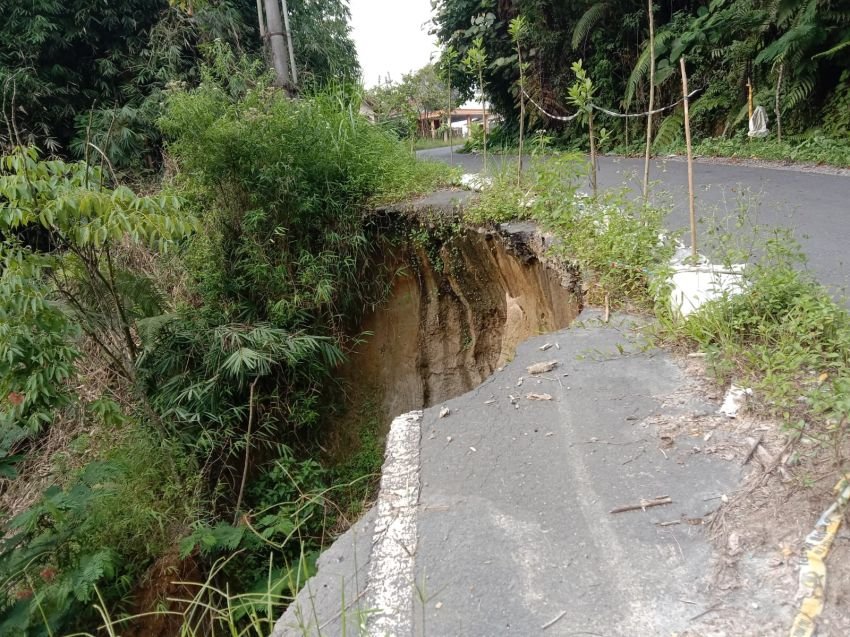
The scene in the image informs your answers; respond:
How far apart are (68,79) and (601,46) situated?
10.6 meters

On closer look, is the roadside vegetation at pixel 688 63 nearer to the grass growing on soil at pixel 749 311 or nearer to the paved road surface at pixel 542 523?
the grass growing on soil at pixel 749 311

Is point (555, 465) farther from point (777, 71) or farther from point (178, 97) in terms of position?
point (777, 71)

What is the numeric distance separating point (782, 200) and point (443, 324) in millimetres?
3700

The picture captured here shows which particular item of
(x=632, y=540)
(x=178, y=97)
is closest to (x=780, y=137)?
(x=178, y=97)

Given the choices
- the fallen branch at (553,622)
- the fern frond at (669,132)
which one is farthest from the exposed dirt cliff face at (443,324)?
the fern frond at (669,132)

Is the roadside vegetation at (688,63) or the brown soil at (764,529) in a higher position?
the roadside vegetation at (688,63)

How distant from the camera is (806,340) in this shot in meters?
2.55

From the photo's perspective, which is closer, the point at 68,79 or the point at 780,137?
the point at 68,79

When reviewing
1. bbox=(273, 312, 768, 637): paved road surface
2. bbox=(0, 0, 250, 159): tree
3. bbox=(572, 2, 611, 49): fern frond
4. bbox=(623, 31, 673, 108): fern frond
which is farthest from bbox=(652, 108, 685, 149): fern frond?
bbox=(273, 312, 768, 637): paved road surface

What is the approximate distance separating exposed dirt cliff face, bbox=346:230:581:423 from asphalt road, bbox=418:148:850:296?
1.51m

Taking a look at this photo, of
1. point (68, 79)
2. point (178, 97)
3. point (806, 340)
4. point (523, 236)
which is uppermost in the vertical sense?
point (68, 79)

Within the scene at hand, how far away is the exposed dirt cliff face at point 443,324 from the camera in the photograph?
5.52 metres

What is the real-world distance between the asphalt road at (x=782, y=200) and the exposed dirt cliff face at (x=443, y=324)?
1507 mm

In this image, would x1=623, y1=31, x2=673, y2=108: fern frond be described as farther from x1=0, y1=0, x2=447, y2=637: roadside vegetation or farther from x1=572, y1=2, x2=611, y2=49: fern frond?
x1=0, y1=0, x2=447, y2=637: roadside vegetation
